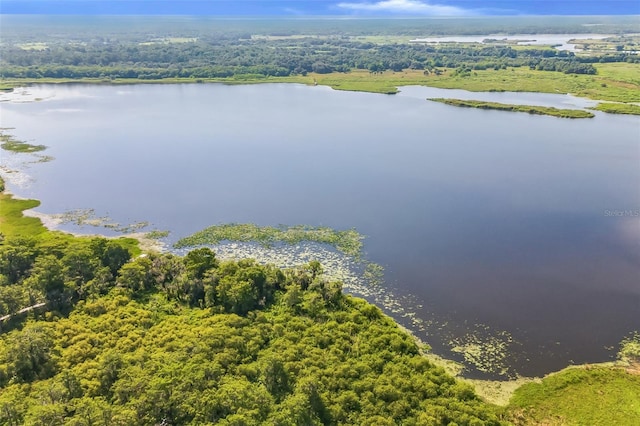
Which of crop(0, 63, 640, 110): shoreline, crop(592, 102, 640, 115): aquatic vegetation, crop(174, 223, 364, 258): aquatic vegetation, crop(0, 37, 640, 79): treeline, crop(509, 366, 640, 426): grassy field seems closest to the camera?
crop(509, 366, 640, 426): grassy field

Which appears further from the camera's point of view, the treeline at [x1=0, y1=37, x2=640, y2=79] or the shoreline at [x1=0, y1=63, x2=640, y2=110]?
the treeline at [x1=0, y1=37, x2=640, y2=79]

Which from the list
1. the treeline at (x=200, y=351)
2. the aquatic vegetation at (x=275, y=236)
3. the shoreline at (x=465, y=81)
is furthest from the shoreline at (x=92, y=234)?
the shoreline at (x=465, y=81)

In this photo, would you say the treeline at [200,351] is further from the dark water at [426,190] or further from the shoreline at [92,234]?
the dark water at [426,190]

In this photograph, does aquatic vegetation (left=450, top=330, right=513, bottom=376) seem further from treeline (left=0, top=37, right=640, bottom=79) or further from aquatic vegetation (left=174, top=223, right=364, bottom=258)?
treeline (left=0, top=37, right=640, bottom=79)

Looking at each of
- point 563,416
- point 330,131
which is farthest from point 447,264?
point 330,131

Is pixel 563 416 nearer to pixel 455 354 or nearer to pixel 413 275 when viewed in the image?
pixel 455 354

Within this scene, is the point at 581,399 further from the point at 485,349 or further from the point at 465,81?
the point at 465,81

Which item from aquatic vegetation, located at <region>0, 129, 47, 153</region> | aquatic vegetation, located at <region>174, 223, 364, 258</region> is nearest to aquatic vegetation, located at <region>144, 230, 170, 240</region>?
aquatic vegetation, located at <region>174, 223, 364, 258</region>
